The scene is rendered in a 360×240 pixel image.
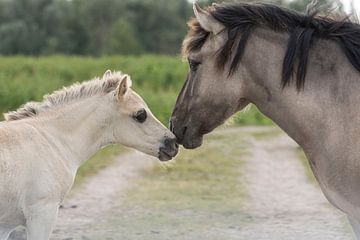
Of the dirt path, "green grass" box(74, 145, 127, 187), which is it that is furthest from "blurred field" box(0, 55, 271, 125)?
the dirt path

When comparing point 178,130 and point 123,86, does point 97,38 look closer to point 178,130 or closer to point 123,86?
point 123,86

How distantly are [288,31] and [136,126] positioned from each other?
165 cm

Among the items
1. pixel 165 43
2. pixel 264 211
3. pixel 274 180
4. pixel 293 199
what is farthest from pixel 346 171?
pixel 165 43

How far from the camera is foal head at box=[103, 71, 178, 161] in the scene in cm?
623

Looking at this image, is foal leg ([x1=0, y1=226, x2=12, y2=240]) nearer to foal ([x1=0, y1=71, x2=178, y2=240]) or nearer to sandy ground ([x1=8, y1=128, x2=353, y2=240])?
foal ([x1=0, y1=71, x2=178, y2=240])

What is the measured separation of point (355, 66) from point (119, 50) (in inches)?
1876

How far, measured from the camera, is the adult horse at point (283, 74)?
499 cm

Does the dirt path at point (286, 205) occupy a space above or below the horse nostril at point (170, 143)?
below

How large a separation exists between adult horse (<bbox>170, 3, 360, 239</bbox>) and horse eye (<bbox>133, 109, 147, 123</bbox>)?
3.17 feet

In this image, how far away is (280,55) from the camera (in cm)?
513

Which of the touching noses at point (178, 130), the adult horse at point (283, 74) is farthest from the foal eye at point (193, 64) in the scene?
the touching noses at point (178, 130)

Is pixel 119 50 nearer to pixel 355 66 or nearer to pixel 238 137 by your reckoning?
pixel 238 137

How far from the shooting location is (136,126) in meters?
6.30

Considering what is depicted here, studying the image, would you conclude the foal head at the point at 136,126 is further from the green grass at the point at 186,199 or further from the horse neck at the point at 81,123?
the green grass at the point at 186,199
